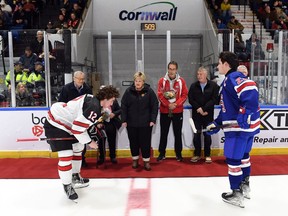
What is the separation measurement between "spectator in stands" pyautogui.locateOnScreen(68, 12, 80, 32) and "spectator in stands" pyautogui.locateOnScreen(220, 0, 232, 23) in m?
4.24

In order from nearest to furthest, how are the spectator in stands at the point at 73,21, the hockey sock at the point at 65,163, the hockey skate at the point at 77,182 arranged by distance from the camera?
the hockey sock at the point at 65,163 → the hockey skate at the point at 77,182 → the spectator in stands at the point at 73,21

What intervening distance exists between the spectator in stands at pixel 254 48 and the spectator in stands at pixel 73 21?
5.12 metres

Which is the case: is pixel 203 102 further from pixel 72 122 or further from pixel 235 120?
pixel 72 122

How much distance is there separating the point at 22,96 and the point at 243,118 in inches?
133

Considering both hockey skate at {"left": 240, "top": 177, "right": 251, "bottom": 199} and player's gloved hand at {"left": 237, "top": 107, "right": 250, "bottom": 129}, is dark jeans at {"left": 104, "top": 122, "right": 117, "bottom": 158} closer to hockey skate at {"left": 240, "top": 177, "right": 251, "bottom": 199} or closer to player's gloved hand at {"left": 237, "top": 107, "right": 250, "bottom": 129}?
hockey skate at {"left": 240, "top": 177, "right": 251, "bottom": 199}

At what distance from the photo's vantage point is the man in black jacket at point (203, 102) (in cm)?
453

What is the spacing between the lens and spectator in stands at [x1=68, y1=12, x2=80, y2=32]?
871cm

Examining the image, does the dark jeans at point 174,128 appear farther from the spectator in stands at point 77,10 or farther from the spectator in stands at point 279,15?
the spectator in stands at point 279,15

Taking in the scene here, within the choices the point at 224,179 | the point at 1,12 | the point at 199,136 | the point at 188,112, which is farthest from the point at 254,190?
the point at 1,12

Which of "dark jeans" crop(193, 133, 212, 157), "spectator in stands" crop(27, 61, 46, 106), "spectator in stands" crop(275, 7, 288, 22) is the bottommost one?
"dark jeans" crop(193, 133, 212, 157)

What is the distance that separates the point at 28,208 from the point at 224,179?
213 cm

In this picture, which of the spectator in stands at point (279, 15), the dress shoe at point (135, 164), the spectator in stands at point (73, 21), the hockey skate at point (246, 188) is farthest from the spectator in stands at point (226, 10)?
the hockey skate at point (246, 188)

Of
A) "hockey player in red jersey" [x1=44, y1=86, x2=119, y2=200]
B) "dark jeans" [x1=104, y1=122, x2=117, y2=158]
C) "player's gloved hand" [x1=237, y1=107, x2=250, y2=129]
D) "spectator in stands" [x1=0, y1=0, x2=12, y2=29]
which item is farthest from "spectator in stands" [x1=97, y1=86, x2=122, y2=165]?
"spectator in stands" [x1=0, y1=0, x2=12, y2=29]

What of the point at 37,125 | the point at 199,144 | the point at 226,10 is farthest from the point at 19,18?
the point at 199,144
